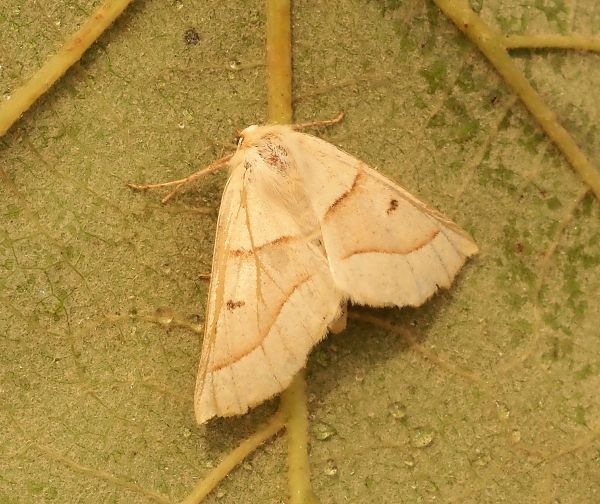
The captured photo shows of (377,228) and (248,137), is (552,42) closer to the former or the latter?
(377,228)

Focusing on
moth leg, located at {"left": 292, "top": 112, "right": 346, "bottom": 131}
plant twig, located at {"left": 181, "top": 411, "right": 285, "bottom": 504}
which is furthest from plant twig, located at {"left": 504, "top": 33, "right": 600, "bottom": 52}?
plant twig, located at {"left": 181, "top": 411, "right": 285, "bottom": 504}

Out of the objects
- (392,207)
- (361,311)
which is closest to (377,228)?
(392,207)

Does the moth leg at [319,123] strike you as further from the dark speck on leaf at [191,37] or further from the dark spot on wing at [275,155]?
the dark speck on leaf at [191,37]

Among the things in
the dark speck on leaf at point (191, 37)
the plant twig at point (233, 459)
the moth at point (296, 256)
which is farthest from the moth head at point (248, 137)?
the plant twig at point (233, 459)

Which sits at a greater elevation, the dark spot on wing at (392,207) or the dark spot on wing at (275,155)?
the dark spot on wing at (275,155)

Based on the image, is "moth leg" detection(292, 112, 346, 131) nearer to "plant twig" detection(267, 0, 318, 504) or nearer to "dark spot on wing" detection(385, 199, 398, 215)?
"plant twig" detection(267, 0, 318, 504)

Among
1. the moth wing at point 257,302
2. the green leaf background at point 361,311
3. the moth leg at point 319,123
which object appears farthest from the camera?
the moth leg at point 319,123
